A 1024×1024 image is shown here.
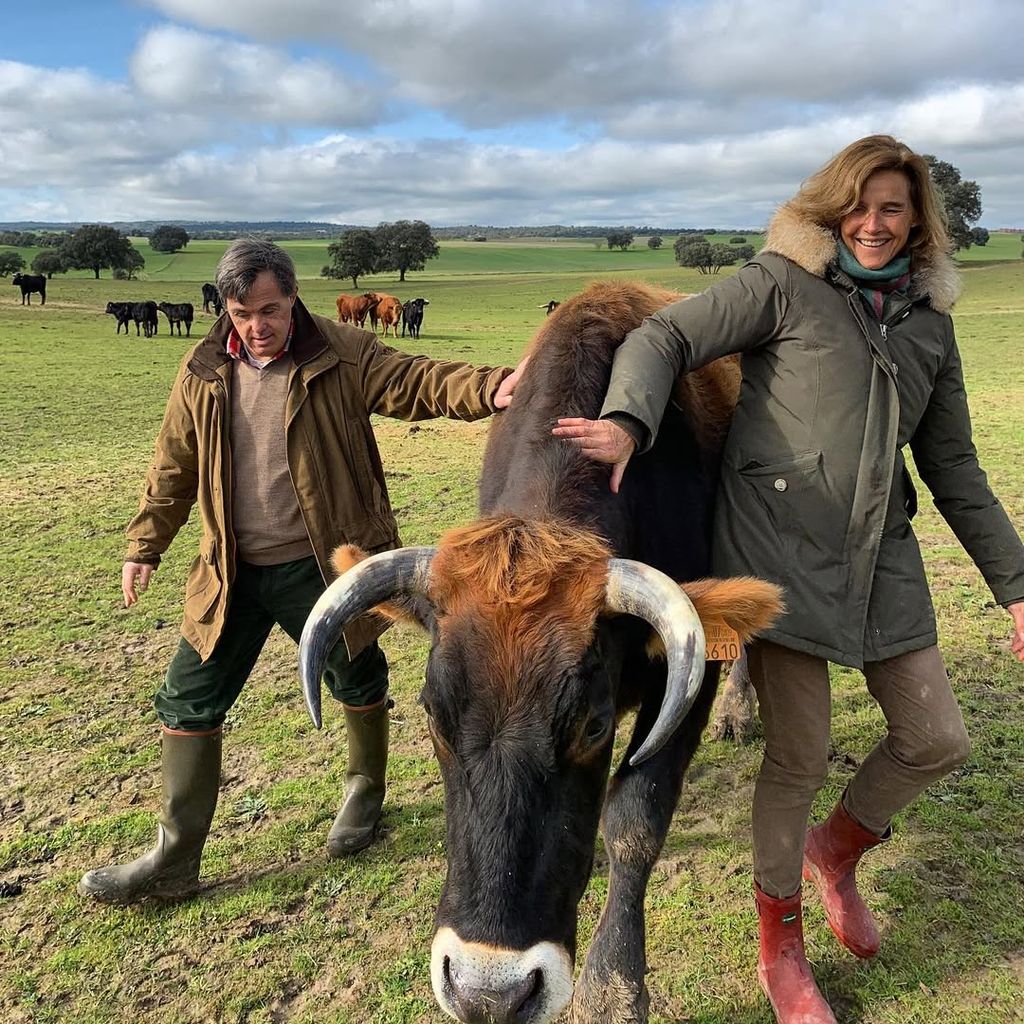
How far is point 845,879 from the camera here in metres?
3.61

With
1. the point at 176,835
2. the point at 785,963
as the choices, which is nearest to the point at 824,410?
the point at 785,963

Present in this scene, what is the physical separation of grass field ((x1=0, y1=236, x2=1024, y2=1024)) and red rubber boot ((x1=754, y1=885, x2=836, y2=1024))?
142 millimetres

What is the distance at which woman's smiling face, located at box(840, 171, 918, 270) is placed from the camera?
2977 mm

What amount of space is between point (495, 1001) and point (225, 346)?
301 centimetres

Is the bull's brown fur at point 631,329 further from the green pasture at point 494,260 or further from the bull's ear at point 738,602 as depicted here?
the green pasture at point 494,260

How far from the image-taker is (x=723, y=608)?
9.02 ft

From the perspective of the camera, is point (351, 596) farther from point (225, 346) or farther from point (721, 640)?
point (225, 346)

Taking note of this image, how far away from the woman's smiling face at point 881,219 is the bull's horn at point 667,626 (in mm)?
1477

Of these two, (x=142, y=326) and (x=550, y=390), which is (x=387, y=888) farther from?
(x=142, y=326)

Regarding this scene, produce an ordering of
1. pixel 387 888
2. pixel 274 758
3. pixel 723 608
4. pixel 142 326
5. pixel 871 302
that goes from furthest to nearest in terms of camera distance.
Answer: pixel 142 326 < pixel 274 758 < pixel 387 888 < pixel 871 302 < pixel 723 608

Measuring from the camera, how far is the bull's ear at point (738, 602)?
272cm

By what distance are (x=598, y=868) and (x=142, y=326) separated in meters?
38.9

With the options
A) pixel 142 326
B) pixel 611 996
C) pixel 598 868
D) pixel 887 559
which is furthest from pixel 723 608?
pixel 142 326

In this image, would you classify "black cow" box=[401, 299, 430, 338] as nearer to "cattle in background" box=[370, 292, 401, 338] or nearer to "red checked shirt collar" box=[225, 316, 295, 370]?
"cattle in background" box=[370, 292, 401, 338]
